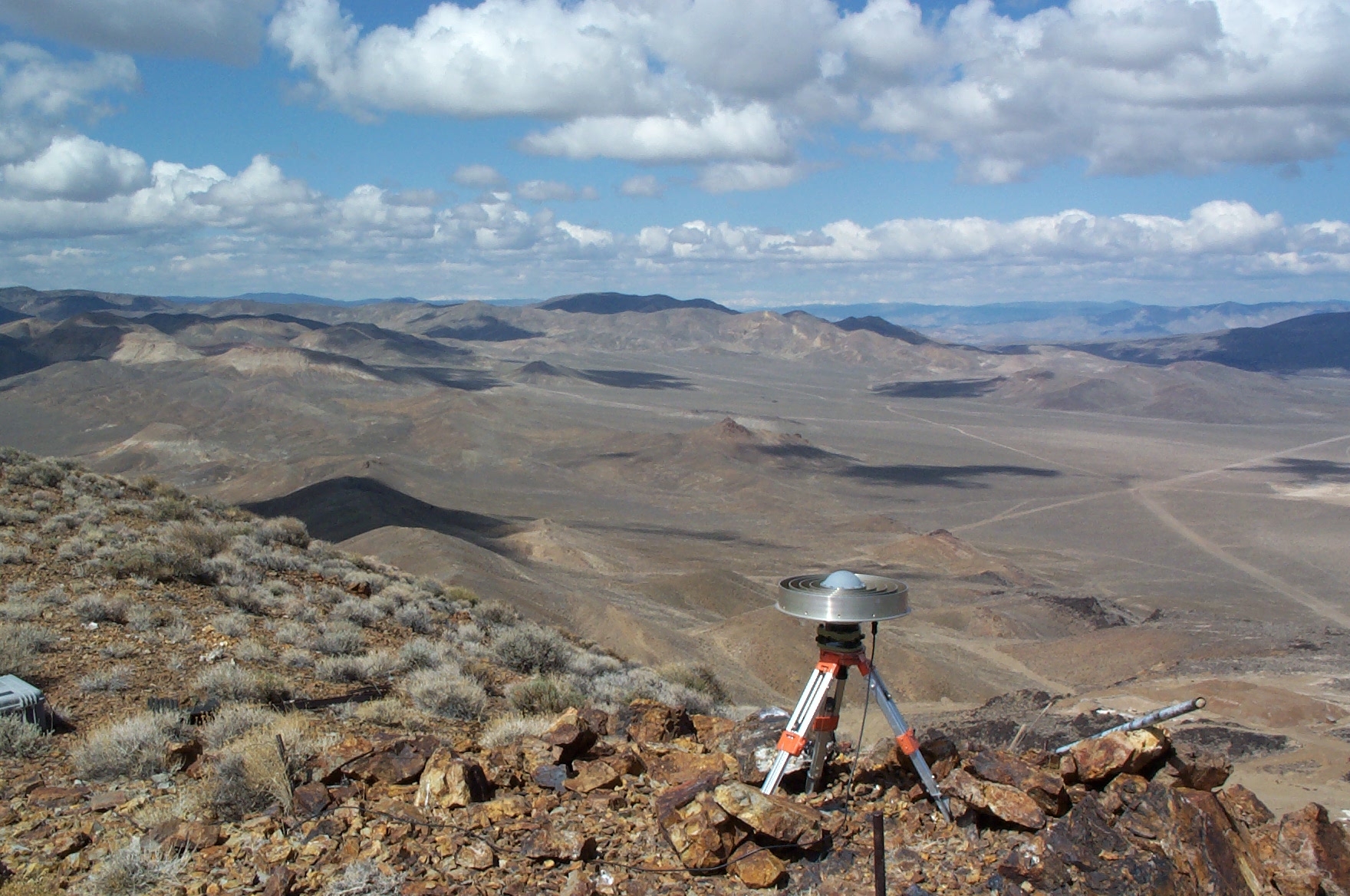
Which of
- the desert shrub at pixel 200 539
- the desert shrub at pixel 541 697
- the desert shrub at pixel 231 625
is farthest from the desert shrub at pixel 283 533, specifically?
the desert shrub at pixel 541 697

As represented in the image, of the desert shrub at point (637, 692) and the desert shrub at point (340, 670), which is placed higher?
the desert shrub at point (340, 670)

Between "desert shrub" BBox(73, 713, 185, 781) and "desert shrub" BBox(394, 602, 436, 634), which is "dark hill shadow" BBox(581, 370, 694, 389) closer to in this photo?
"desert shrub" BBox(394, 602, 436, 634)

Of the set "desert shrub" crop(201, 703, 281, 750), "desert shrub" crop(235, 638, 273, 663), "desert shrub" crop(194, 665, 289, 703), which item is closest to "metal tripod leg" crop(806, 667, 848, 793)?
"desert shrub" crop(201, 703, 281, 750)

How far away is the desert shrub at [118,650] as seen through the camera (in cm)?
834

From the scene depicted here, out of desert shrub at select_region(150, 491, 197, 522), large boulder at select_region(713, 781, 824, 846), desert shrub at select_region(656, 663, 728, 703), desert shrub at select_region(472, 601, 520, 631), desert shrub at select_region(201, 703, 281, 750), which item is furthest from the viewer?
desert shrub at select_region(150, 491, 197, 522)

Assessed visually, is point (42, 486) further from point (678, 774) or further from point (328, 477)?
point (328, 477)

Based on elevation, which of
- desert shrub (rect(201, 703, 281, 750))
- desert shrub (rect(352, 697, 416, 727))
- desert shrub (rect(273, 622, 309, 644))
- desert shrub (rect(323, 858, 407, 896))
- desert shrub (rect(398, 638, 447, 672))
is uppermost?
desert shrub (rect(323, 858, 407, 896))

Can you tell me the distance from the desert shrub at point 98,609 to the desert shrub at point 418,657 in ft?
8.91

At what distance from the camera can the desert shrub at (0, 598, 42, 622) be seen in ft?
29.6

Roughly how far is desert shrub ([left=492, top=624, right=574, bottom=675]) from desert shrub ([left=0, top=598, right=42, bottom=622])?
453cm

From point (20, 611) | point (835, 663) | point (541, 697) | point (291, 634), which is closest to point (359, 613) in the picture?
point (291, 634)

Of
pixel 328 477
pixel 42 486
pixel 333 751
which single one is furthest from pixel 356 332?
pixel 333 751

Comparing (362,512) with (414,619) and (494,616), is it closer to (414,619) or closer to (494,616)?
(494,616)

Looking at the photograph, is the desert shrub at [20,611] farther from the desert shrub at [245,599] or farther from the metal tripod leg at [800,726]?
the metal tripod leg at [800,726]
